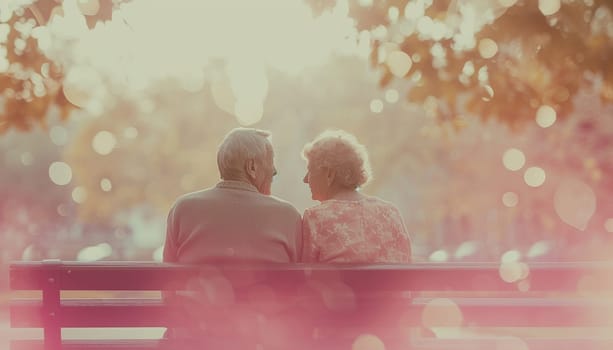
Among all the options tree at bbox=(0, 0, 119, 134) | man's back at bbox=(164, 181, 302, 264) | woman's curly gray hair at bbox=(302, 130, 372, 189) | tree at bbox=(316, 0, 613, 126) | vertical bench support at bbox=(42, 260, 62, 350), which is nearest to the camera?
vertical bench support at bbox=(42, 260, 62, 350)

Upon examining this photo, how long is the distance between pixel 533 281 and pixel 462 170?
26603mm

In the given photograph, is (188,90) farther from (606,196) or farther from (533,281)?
(533,281)

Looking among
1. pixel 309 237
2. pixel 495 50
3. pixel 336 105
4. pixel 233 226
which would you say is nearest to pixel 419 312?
pixel 309 237

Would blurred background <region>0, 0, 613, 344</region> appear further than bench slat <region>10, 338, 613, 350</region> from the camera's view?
Yes

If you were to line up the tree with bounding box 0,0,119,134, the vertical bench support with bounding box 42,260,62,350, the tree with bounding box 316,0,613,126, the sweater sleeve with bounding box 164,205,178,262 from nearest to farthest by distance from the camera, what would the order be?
the vertical bench support with bounding box 42,260,62,350
the sweater sleeve with bounding box 164,205,178,262
the tree with bounding box 316,0,613,126
the tree with bounding box 0,0,119,134

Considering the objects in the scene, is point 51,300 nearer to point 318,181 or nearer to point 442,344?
point 318,181

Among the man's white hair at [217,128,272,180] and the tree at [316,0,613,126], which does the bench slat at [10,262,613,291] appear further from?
the tree at [316,0,613,126]

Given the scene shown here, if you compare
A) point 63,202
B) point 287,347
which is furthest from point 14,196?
point 287,347

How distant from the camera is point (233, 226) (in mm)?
4629

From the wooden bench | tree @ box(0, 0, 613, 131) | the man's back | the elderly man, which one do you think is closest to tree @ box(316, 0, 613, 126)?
tree @ box(0, 0, 613, 131)

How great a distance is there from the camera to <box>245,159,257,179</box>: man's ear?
190 inches

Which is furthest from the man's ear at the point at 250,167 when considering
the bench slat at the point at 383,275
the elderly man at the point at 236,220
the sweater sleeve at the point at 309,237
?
the bench slat at the point at 383,275

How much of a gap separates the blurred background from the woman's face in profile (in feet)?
9.49

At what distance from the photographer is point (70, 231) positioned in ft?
215
